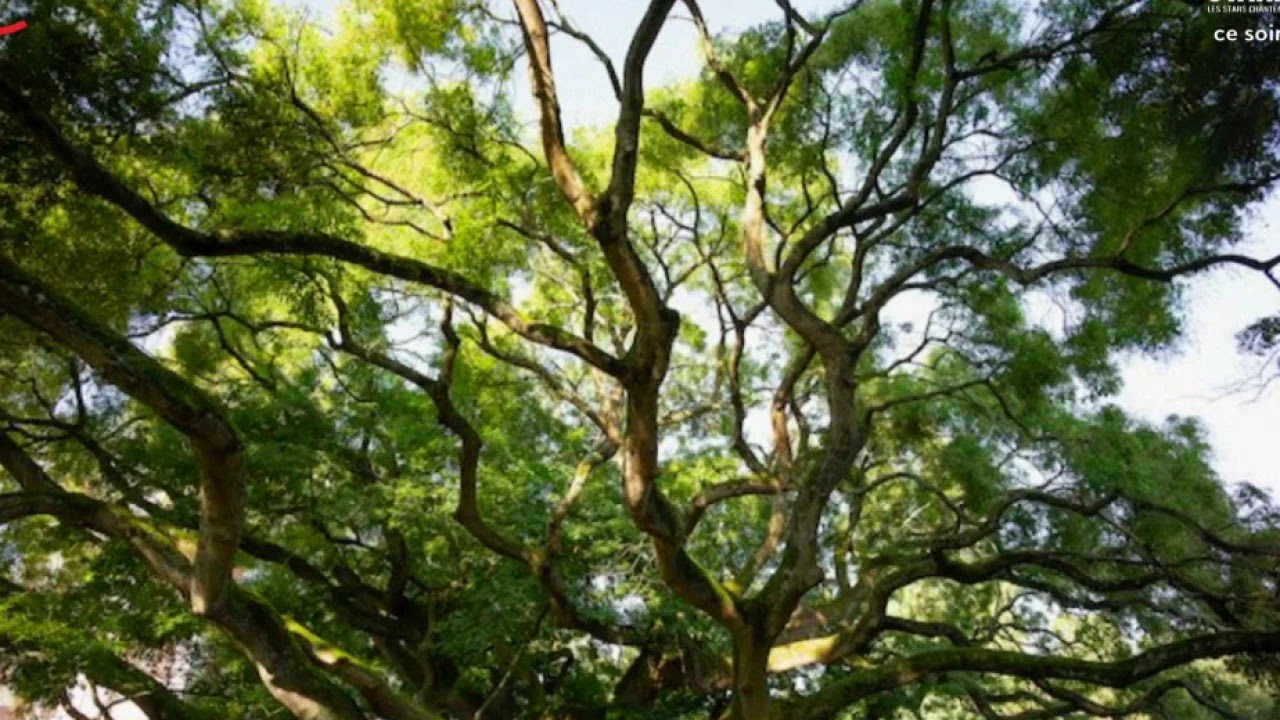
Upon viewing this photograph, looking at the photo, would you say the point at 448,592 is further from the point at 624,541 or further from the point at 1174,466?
the point at 1174,466

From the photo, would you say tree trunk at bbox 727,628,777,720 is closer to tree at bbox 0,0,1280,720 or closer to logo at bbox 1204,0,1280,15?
tree at bbox 0,0,1280,720

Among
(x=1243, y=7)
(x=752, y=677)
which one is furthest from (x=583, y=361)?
(x=1243, y=7)

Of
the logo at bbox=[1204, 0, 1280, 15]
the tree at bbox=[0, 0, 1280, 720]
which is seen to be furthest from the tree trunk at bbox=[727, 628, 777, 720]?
the logo at bbox=[1204, 0, 1280, 15]

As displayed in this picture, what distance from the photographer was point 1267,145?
16.7ft

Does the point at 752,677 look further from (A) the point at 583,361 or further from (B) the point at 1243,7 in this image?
(B) the point at 1243,7

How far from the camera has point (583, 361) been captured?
28.3ft

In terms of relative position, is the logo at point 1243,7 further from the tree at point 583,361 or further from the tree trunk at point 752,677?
the tree trunk at point 752,677

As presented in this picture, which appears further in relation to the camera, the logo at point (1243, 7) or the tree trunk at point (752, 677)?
the tree trunk at point (752, 677)

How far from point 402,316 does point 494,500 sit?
2162 mm

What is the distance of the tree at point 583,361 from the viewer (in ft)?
18.4

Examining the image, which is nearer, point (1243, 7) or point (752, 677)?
point (1243, 7)

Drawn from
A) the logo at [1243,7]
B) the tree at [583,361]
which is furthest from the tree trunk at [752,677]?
the logo at [1243,7]

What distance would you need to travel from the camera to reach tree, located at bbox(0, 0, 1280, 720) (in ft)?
18.4

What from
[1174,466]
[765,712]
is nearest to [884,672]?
[765,712]
